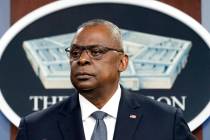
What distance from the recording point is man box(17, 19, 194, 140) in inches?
43.6

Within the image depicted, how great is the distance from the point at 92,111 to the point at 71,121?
0.18 ft

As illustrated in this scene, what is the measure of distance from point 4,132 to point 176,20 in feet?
2.45

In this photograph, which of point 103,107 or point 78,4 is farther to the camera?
point 78,4

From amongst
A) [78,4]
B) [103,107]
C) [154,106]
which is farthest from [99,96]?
[78,4]

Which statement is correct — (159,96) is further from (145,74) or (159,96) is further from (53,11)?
(53,11)

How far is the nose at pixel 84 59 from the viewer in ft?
3.59

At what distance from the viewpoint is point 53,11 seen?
1.88 meters

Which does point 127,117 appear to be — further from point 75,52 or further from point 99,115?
point 75,52

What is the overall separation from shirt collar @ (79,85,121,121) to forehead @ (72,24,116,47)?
0.43 feet

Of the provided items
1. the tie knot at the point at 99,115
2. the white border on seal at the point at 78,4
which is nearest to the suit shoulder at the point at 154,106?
the tie knot at the point at 99,115

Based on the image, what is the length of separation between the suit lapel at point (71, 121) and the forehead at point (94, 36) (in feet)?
0.50

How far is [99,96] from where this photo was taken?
116 centimetres

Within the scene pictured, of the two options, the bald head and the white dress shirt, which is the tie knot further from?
the bald head

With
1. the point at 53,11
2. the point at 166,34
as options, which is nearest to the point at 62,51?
the point at 53,11
